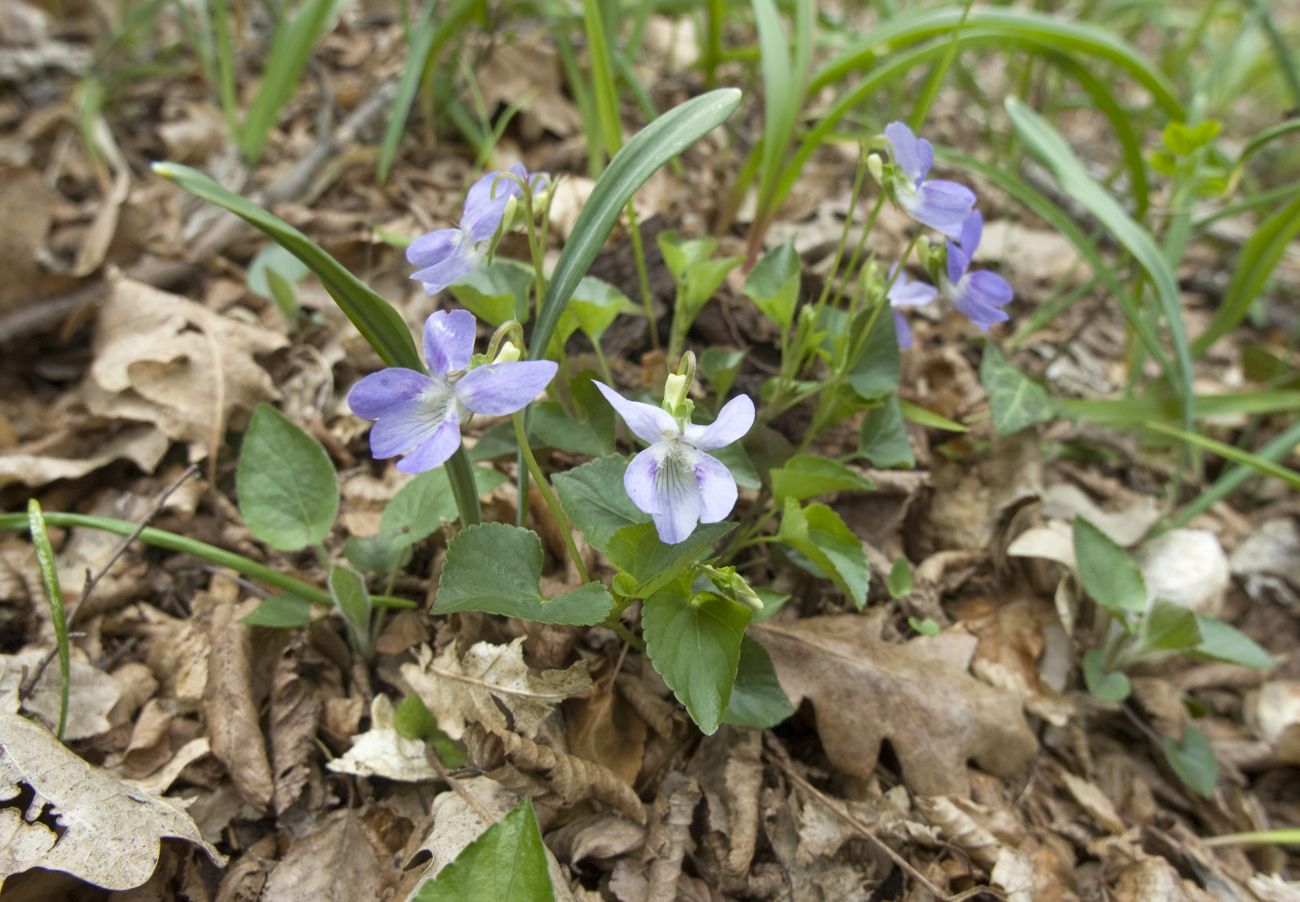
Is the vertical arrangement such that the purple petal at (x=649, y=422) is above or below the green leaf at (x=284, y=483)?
above

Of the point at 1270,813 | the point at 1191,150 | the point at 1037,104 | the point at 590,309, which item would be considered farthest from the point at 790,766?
the point at 1037,104

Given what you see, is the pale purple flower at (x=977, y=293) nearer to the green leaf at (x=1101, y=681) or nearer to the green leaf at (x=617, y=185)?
the green leaf at (x=617, y=185)

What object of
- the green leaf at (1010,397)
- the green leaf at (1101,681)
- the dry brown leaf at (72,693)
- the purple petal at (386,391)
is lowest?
the green leaf at (1101,681)

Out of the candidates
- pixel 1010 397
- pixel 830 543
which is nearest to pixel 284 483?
pixel 830 543

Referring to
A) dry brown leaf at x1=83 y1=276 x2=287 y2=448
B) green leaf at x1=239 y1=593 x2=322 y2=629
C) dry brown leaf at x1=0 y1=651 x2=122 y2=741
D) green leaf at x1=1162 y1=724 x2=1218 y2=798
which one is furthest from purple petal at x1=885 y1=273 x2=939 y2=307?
dry brown leaf at x1=0 y1=651 x2=122 y2=741

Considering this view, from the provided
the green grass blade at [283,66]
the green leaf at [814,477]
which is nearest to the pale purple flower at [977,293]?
the green leaf at [814,477]

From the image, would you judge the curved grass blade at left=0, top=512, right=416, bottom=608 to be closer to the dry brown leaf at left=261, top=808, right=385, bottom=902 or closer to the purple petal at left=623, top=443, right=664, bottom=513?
the dry brown leaf at left=261, top=808, right=385, bottom=902
